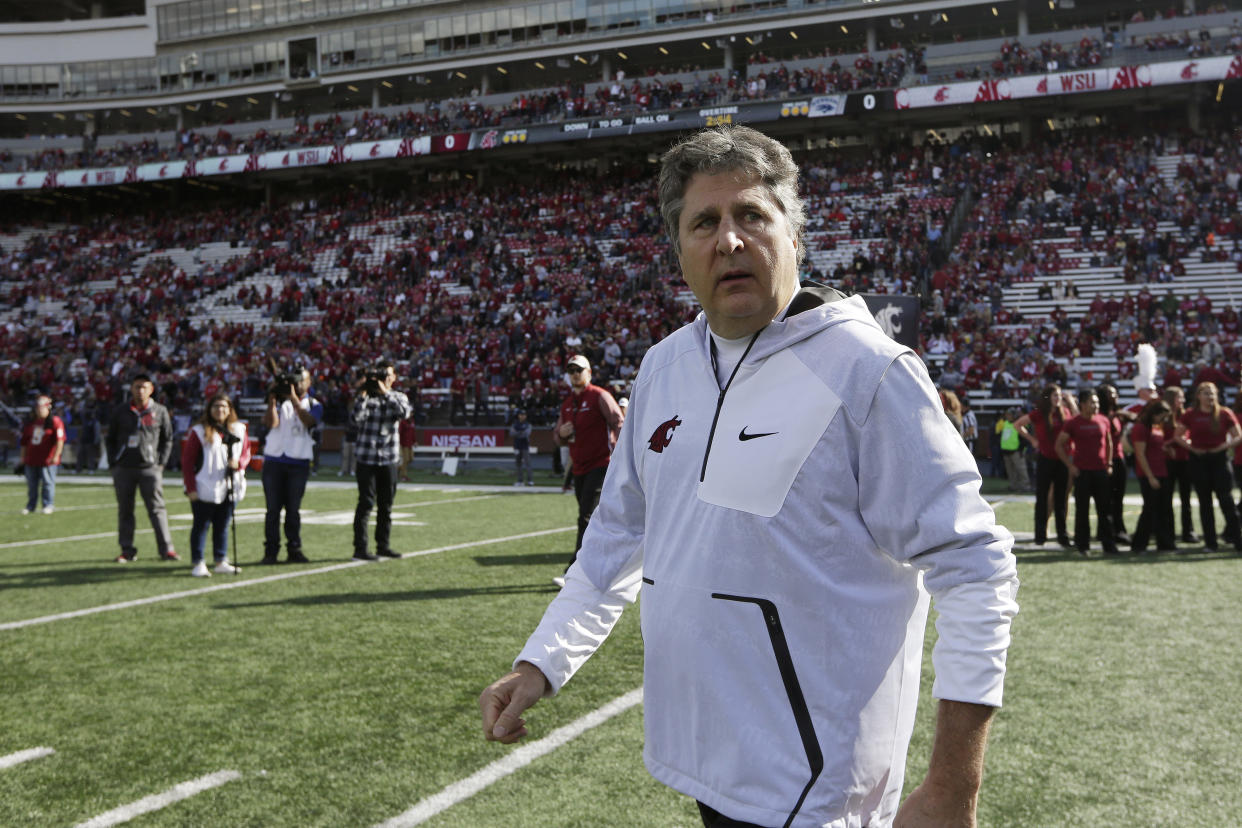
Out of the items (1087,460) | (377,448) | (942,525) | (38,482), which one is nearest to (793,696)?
(942,525)

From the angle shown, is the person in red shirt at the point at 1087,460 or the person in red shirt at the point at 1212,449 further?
the person in red shirt at the point at 1212,449

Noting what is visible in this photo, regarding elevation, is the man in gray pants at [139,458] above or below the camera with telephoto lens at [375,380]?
below

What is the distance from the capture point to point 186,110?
55.6 metres

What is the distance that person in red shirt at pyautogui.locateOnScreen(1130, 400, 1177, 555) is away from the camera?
37.0ft

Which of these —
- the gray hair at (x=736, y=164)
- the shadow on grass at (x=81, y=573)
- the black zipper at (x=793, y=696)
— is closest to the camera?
the black zipper at (x=793, y=696)

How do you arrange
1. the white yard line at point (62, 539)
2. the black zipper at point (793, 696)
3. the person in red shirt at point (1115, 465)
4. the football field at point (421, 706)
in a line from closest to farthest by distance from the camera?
the black zipper at point (793, 696)
the football field at point (421, 706)
the person in red shirt at point (1115, 465)
the white yard line at point (62, 539)

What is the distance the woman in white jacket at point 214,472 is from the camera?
32.1 ft

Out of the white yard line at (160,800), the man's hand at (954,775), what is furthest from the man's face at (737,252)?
the white yard line at (160,800)

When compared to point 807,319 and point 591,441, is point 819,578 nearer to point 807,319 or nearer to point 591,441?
point 807,319

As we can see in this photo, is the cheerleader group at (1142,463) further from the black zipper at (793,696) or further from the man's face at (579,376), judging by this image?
the black zipper at (793,696)

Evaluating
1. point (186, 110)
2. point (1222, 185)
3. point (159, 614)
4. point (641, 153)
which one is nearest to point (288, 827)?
point (159, 614)

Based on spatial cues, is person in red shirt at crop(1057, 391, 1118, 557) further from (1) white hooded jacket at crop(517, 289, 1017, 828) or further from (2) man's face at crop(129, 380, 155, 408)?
(1) white hooded jacket at crop(517, 289, 1017, 828)

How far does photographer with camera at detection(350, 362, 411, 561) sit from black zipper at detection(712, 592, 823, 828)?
8.84 m

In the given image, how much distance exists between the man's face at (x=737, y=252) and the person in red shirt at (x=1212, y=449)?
36.3ft
